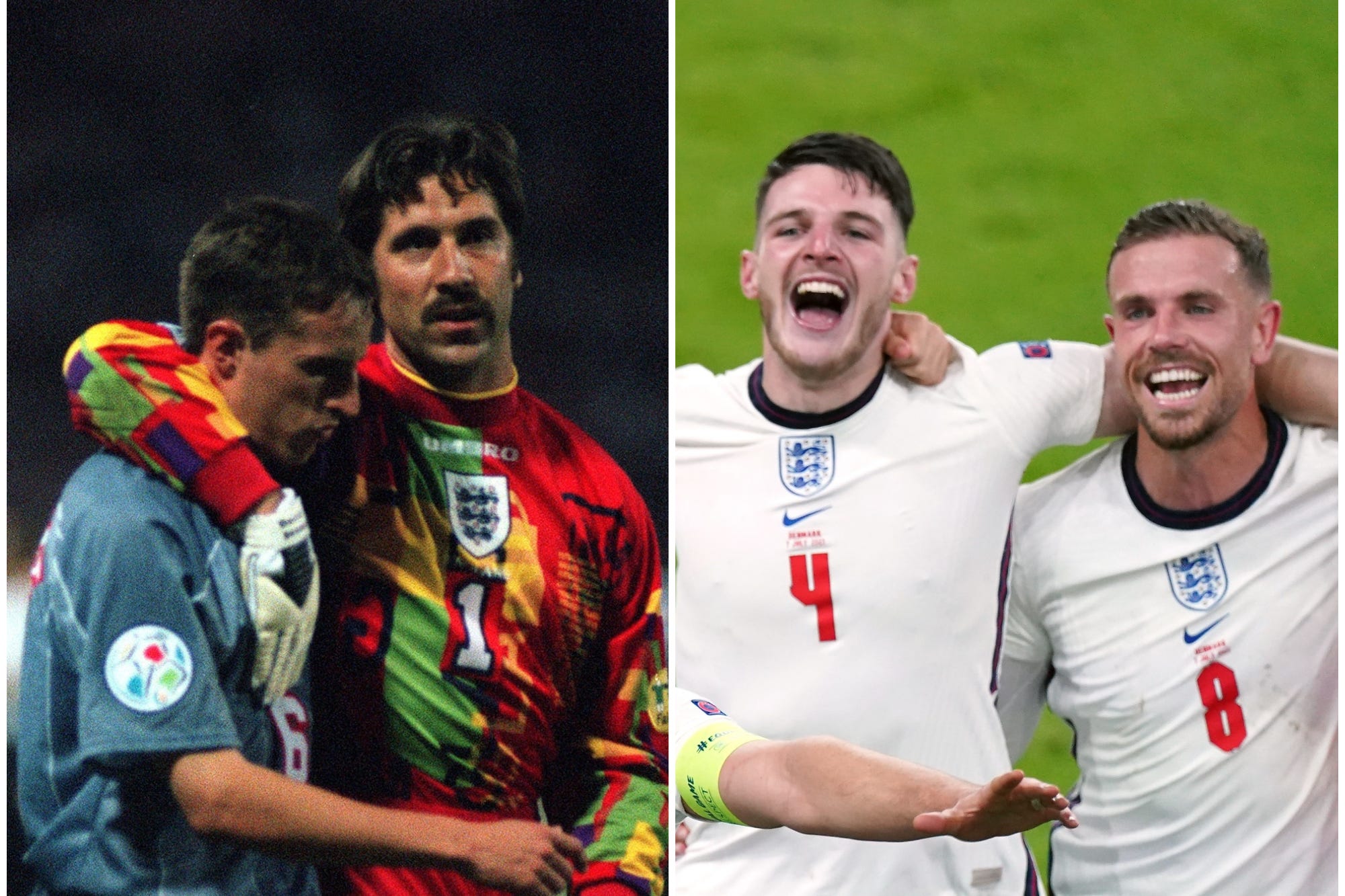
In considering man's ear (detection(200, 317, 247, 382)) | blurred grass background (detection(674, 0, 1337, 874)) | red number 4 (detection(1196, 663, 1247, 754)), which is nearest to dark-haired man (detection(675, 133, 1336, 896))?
red number 4 (detection(1196, 663, 1247, 754))

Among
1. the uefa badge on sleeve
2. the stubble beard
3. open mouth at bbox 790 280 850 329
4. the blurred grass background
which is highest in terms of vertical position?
the blurred grass background

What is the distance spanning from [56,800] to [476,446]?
745mm

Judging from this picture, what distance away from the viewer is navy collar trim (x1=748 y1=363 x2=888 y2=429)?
8.80ft

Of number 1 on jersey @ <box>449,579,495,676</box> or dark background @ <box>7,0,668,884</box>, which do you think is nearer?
dark background @ <box>7,0,668,884</box>

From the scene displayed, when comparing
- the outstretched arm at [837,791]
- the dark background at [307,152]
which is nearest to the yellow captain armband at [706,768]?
the outstretched arm at [837,791]

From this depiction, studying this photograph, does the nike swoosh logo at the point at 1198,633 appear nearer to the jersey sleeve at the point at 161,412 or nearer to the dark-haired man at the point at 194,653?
the dark-haired man at the point at 194,653

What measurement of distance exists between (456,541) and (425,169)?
534 millimetres

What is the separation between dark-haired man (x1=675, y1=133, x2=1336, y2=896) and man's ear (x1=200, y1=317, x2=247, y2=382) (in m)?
0.78

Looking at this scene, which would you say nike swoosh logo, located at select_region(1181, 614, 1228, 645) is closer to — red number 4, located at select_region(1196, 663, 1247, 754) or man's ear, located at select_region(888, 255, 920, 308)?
red number 4, located at select_region(1196, 663, 1247, 754)

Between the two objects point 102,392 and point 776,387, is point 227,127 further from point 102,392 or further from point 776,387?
point 776,387

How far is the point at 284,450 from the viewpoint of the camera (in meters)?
2.23

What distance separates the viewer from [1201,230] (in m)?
2.66

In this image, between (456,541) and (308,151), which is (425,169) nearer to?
(308,151)

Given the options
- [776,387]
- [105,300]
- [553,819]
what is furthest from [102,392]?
[776,387]
